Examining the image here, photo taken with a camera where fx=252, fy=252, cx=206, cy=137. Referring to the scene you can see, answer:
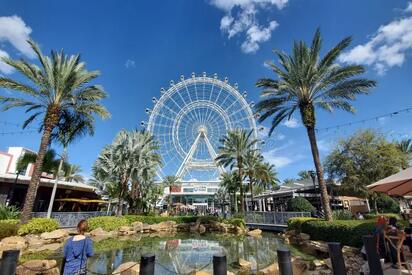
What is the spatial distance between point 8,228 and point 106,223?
789 cm

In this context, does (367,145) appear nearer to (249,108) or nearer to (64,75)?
(249,108)

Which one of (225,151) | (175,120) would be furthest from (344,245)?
(175,120)

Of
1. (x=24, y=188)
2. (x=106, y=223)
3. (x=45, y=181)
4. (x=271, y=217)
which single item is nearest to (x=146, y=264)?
(x=106, y=223)

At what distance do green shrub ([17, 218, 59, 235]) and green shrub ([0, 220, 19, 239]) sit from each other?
0.30 m

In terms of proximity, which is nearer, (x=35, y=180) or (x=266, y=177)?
(x=35, y=180)

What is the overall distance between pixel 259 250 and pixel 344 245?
4272 millimetres

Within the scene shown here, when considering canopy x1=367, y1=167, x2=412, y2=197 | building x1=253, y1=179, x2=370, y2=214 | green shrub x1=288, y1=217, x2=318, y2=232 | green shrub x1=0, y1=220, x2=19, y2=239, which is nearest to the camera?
canopy x1=367, y1=167, x2=412, y2=197

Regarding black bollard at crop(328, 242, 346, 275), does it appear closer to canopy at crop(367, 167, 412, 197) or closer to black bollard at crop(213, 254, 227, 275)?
black bollard at crop(213, 254, 227, 275)

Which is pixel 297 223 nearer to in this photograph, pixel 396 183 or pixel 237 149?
pixel 396 183

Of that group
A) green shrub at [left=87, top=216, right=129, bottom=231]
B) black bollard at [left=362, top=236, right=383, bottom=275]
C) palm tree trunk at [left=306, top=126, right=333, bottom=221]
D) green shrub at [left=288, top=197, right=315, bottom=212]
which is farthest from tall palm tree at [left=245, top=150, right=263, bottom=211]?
black bollard at [left=362, top=236, right=383, bottom=275]

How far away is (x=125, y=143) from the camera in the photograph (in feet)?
82.5

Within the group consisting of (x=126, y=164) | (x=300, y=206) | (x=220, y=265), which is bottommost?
(x=220, y=265)

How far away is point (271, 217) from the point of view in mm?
22391

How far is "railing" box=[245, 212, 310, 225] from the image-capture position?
65.7ft
